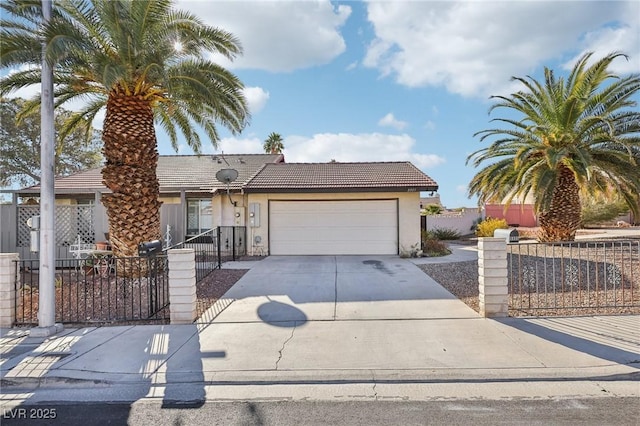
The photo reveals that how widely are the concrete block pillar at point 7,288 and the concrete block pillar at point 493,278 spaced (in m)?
8.42

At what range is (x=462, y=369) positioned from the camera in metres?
4.64

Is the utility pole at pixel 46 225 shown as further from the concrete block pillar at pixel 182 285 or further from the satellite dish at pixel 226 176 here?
the satellite dish at pixel 226 176

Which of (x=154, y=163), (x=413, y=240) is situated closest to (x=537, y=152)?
(x=413, y=240)

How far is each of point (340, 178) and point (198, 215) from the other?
6.36 metres

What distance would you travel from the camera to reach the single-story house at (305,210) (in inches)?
570

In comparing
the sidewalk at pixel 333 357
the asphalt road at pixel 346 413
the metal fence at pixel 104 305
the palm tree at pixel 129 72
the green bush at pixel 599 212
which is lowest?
the asphalt road at pixel 346 413

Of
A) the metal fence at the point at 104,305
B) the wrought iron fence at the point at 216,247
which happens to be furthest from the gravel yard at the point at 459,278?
the wrought iron fence at the point at 216,247

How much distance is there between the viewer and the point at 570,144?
1282cm

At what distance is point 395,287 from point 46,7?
8.75 meters

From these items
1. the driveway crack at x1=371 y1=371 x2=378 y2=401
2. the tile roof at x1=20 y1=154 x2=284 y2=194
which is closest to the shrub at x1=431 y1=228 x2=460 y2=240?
the tile roof at x1=20 y1=154 x2=284 y2=194

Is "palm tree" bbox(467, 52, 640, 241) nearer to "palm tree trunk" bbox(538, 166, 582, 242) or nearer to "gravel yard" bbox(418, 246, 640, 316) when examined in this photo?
"palm tree trunk" bbox(538, 166, 582, 242)

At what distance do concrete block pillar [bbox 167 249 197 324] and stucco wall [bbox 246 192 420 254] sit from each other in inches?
325

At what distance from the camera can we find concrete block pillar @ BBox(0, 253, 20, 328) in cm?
656

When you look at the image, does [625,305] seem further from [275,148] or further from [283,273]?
[275,148]
